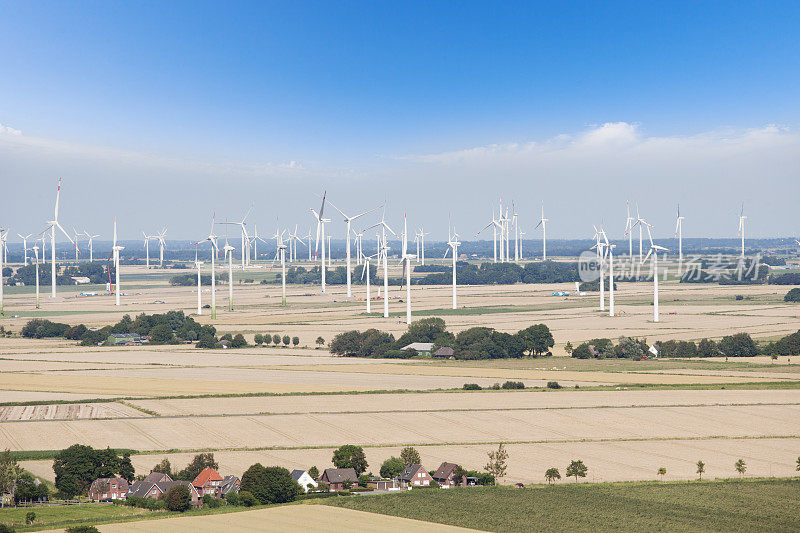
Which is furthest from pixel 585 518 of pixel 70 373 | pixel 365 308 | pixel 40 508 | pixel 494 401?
pixel 365 308

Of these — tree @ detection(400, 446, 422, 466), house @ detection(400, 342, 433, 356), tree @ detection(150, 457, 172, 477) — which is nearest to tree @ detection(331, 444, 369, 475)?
tree @ detection(400, 446, 422, 466)

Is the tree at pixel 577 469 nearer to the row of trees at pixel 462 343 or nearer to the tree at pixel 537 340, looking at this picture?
the row of trees at pixel 462 343

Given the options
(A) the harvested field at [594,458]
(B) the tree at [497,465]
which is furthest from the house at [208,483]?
(B) the tree at [497,465]

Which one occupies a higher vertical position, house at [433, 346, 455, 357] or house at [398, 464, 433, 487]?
house at [433, 346, 455, 357]

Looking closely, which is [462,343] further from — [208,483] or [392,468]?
[208,483]

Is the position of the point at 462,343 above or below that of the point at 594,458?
above

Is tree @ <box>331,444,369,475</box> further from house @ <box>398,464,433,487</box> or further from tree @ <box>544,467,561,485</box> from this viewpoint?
tree @ <box>544,467,561,485</box>

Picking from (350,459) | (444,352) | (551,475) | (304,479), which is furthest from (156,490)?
(444,352)
